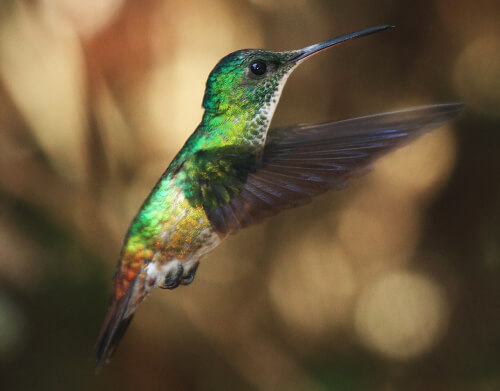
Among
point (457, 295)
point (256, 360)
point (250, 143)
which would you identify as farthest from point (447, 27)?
point (250, 143)

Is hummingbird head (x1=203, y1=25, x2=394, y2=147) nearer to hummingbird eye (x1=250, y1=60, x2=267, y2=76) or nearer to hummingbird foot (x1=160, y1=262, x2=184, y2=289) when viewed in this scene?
hummingbird eye (x1=250, y1=60, x2=267, y2=76)

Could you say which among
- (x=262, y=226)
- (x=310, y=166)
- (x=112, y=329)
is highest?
(x=310, y=166)

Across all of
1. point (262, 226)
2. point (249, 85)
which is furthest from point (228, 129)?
point (262, 226)

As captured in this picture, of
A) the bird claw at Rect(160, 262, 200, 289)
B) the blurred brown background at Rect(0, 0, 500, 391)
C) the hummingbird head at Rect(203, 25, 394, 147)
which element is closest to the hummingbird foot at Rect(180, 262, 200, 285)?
the bird claw at Rect(160, 262, 200, 289)

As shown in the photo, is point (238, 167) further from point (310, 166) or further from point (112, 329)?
point (112, 329)

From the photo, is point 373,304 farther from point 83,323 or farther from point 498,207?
point 83,323
